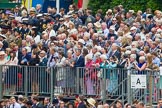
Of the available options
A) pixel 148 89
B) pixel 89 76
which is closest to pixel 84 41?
pixel 89 76

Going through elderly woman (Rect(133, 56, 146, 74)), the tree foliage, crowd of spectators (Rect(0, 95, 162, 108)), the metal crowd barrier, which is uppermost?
the tree foliage

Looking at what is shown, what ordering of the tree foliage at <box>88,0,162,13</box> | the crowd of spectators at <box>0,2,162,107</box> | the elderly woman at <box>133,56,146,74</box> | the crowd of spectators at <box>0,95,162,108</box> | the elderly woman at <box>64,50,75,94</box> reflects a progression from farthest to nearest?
1. the tree foliage at <box>88,0,162,13</box>
2. the elderly woman at <box>64,50,75,94</box>
3. the crowd of spectators at <box>0,2,162,107</box>
4. the crowd of spectators at <box>0,95,162,108</box>
5. the elderly woman at <box>133,56,146,74</box>

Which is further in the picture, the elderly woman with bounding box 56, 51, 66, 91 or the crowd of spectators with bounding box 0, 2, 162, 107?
the elderly woman with bounding box 56, 51, 66, 91

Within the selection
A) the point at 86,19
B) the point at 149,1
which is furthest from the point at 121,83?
the point at 149,1

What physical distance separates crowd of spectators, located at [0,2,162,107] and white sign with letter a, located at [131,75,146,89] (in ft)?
3.57

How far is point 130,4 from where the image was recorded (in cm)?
5181

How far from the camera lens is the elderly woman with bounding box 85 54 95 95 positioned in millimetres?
39094

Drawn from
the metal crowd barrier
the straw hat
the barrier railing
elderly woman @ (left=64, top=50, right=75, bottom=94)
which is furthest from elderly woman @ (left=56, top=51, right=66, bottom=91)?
the metal crowd barrier

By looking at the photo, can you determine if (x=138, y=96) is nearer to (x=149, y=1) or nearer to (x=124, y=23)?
(x=124, y=23)

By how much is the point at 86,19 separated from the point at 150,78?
8703mm

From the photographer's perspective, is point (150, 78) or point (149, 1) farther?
point (149, 1)

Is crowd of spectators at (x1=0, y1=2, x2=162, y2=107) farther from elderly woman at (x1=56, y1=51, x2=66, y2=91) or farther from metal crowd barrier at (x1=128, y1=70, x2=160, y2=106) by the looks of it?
metal crowd barrier at (x1=128, y1=70, x2=160, y2=106)

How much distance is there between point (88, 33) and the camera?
137 ft

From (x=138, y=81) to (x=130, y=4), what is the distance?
52.8 feet
